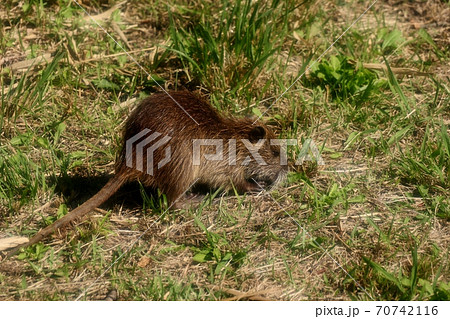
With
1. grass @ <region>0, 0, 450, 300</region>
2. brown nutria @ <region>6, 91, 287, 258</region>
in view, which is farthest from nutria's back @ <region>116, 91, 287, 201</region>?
grass @ <region>0, 0, 450, 300</region>

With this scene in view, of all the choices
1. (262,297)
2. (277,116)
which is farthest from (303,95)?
(262,297)

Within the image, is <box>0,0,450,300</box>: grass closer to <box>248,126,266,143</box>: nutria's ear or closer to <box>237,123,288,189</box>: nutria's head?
<box>237,123,288,189</box>: nutria's head

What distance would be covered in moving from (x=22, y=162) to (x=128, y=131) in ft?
2.77

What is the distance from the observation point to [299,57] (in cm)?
534

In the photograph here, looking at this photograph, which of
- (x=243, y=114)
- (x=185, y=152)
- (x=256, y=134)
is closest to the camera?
(x=185, y=152)

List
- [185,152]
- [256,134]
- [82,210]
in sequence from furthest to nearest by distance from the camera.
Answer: [256,134]
[185,152]
[82,210]

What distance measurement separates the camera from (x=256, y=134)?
4465 mm

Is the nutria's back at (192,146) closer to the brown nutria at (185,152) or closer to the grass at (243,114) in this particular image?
the brown nutria at (185,152)

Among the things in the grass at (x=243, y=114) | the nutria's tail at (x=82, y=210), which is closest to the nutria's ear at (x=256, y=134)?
the grass at (x=243, y=114)

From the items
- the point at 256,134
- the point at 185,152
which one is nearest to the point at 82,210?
the point at 185,152

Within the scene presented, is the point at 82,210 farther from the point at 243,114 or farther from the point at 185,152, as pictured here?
the point at 243,114

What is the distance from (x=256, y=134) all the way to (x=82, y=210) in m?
1.39

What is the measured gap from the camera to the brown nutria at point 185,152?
3.92m

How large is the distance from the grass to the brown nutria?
0.15m
